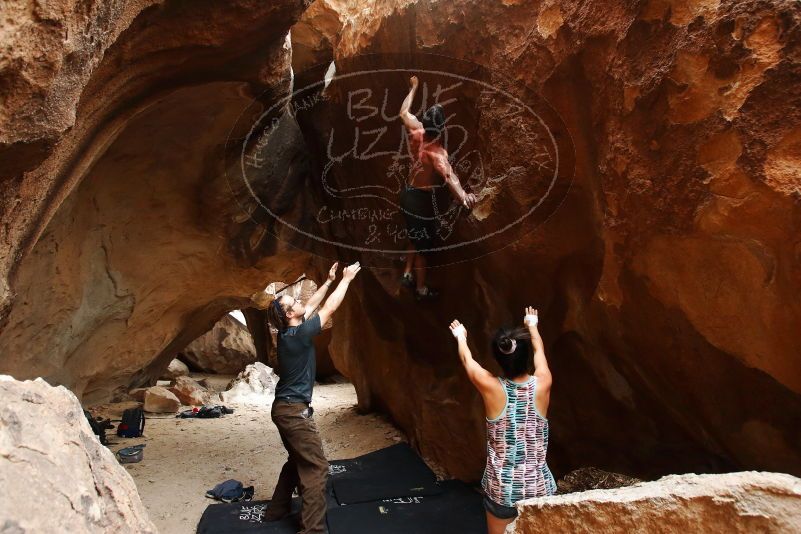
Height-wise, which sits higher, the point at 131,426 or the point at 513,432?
the point at 513,432

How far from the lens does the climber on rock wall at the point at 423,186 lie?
12.7 feet

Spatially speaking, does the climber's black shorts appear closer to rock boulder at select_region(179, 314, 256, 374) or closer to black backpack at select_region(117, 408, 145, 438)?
black backpack at select_region(117, 408, 145, 438)

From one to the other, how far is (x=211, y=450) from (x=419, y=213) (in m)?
3.27

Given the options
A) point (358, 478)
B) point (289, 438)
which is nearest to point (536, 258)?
point (289, 438)

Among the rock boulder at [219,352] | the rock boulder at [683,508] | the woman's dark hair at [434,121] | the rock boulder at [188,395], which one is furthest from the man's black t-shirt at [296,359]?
the rock boulder at [219,352]

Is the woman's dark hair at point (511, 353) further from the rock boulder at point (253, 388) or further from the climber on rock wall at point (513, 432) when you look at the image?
the rock boulder at point (253, 388)

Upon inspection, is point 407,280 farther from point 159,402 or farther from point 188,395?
point 188,395

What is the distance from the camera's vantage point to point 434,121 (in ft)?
12.7

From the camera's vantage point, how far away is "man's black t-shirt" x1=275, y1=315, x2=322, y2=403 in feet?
11.9

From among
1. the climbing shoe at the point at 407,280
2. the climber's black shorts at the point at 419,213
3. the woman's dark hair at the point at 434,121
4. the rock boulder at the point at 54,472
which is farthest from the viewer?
the climbing shoe at the point at 407,280

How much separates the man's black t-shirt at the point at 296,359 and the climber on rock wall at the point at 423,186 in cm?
110

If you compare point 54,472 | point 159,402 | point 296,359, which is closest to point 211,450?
point 159,402

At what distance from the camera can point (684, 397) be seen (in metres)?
3.09

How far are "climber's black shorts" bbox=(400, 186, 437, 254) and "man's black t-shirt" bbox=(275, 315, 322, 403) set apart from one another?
1074 millimetres
